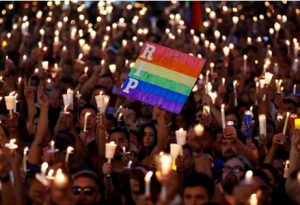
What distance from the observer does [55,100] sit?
1084 cm

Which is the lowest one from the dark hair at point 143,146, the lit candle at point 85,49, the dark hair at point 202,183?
the dark hair at point 202,183

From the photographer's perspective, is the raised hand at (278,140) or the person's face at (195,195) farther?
the raised hand at (278,140)

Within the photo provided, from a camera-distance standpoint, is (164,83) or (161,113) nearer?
(161,113)

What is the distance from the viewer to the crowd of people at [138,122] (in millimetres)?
7070

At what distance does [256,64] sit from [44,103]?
6.13m

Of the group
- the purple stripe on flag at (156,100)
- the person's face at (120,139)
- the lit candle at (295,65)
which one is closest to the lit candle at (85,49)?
the lit candle at (295,65)

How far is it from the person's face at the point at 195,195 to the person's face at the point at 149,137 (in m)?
3.04

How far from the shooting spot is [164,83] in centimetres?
1014

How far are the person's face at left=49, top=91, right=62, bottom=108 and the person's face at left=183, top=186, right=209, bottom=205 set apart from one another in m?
4.61

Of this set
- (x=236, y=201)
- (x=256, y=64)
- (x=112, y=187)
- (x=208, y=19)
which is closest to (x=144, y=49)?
(x=112, y=187)

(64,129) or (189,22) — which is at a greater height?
(189,22)

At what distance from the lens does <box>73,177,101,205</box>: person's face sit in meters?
7.31

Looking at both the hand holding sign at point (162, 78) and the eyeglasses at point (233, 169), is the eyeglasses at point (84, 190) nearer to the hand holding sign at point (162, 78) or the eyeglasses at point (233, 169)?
the eyeglasses at point (233, 169)

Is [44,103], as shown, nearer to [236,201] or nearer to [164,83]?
[164,83]
